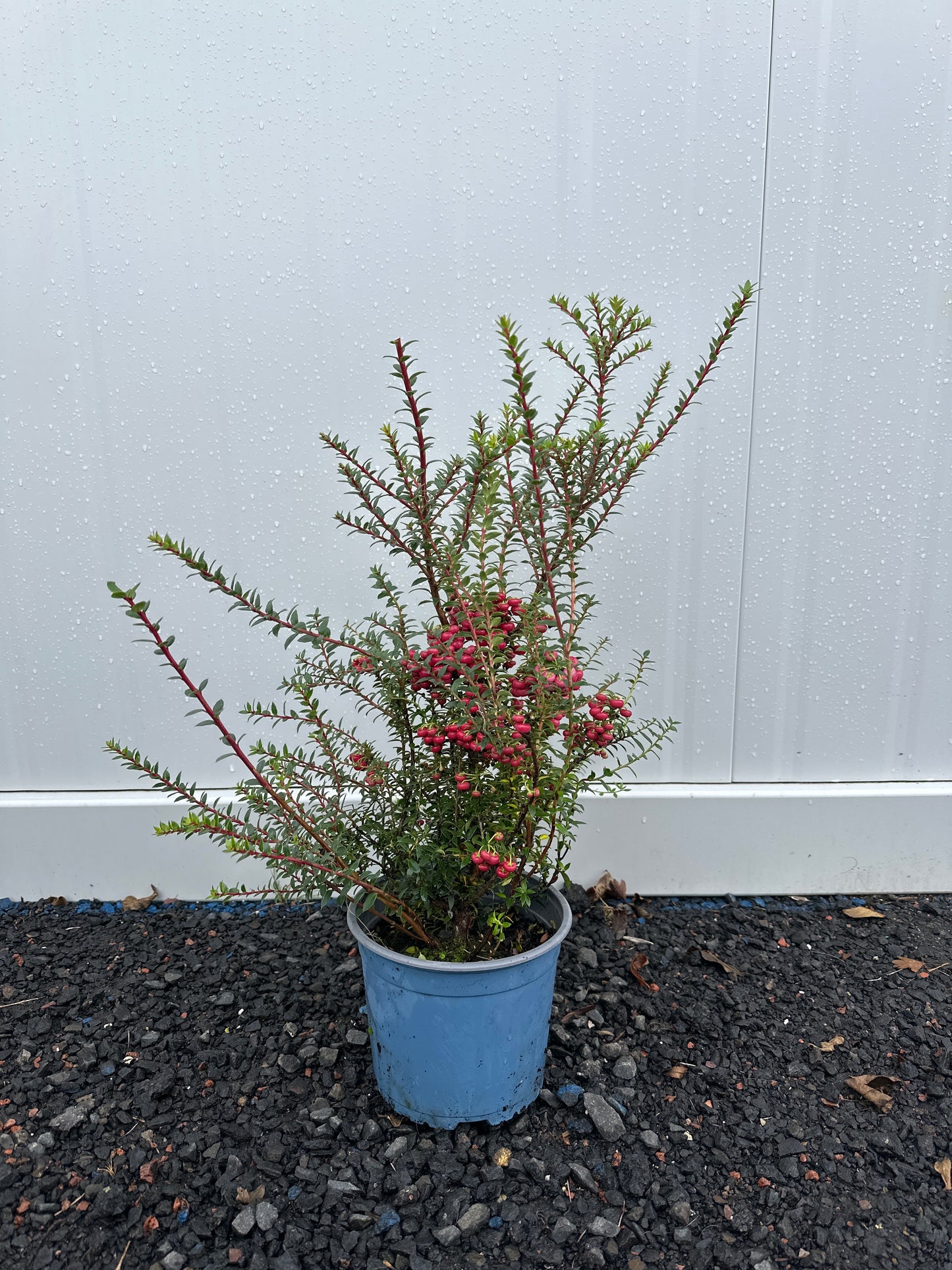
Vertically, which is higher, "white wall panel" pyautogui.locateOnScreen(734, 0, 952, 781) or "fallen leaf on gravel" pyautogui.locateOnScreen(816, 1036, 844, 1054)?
"white wall panel" pyautogui.locateOnScreen(734, 0, 952, 781)

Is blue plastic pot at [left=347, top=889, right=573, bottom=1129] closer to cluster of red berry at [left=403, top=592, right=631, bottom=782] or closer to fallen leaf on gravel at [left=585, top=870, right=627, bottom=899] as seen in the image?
cluster of red berry at [left=403, top=592, right=631, bottom=782]

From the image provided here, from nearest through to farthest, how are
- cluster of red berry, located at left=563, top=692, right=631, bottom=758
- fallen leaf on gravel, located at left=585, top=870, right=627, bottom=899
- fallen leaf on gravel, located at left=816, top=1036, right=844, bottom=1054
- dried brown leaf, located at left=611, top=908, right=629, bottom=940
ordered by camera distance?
cluster of red berry, located at left=563, top=692, right=631, bottom=758 < fallen leaf on gravel, located at left=816, top=1036, right=844, bottom=1054 < dried brown leaf, located at left=611, top=908, right=629, bottom=940 < fallen leaf on gravel, located at left=585, top=870, right=627, bottom=899

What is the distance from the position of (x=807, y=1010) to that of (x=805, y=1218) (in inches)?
23.3

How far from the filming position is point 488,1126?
169 cm

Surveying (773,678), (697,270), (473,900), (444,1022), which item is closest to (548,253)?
(697,270)

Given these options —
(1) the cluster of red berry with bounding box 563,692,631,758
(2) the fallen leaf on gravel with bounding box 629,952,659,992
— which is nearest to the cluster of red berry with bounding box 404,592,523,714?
(1) the cluster of red berry with bounding box 563,692,631,758

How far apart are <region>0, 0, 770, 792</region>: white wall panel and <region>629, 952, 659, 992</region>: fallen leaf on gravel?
22.8 inches

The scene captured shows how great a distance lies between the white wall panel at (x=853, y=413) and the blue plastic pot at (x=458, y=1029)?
1.17 metres

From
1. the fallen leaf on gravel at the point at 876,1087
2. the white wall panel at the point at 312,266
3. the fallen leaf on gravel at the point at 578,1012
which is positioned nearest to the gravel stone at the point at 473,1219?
the fallen leaf on gravel at the point at 578,1012

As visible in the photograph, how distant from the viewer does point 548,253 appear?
225 centimetres

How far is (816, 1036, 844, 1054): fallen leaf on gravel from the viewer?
191 centimetres

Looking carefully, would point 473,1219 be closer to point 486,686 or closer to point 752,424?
point 486,686

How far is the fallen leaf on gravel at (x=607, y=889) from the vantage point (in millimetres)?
2490

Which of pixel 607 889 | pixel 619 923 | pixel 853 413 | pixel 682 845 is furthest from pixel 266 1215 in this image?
pixel 853 413
